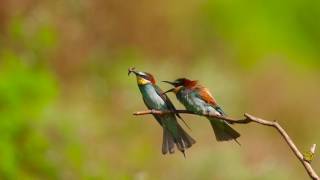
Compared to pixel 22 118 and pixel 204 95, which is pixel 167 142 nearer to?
pixel 204 95

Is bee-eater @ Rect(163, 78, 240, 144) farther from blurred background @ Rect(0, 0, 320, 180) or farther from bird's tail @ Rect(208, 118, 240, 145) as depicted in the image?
blurred background @ Rect(0, 0, 320, 180)

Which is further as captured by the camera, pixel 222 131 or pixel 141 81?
pixel 141 81

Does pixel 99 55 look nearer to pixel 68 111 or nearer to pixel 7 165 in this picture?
pixel 68 111

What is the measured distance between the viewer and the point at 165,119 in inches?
135

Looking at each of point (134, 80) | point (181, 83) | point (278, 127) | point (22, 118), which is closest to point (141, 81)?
point (181, 83)

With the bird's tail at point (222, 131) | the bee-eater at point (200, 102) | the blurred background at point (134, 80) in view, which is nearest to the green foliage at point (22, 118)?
the blurred background at point (134, 80)

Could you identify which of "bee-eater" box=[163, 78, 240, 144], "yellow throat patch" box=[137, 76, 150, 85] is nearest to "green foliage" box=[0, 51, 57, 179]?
"yellow throat patch" box=[137, 76, 150, 85]

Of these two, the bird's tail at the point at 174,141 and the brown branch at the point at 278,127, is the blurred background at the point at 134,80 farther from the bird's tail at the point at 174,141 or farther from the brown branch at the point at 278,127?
the brown branch at the point at 278,127

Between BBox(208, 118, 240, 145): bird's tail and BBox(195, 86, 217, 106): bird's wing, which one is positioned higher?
BBox(195, 86, 217, 106): bird's wing

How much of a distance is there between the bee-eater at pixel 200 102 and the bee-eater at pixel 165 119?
0.16 ft

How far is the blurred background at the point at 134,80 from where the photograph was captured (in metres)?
7.42

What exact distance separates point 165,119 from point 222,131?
19 centimetres

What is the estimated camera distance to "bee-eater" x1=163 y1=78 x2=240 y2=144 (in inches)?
131


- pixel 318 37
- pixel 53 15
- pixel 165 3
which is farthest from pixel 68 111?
pixel 318 37
